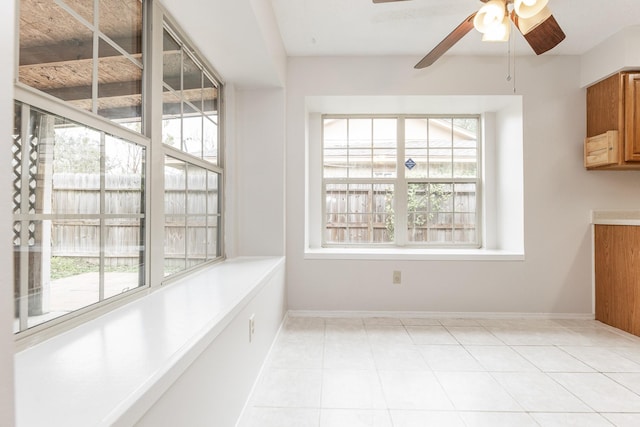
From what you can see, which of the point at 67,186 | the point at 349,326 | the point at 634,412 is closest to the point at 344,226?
the point at 349,326

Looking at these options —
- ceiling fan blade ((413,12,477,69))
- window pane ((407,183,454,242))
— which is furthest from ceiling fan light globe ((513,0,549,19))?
window pane ((407,183,454,242))

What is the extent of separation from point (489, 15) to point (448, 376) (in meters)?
2.15

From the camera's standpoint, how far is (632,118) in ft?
9.52

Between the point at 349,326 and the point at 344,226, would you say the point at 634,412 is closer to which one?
the point at 349,326

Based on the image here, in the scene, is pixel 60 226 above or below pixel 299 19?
below

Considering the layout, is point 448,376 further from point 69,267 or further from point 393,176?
point 393,176

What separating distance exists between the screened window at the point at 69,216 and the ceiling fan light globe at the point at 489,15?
2004mm

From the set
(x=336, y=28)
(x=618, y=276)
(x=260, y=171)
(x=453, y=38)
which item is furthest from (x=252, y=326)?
(x=618, y=276)

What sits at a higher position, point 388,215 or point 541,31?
point 541,31

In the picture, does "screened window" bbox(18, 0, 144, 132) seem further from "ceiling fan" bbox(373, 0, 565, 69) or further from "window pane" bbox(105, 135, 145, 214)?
"ceiling fan" bbox(373, 0, 565, 69)

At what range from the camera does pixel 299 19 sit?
2725 mm

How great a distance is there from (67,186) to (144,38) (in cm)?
96

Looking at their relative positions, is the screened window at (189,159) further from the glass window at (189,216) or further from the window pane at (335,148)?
the window pane at (335,148)

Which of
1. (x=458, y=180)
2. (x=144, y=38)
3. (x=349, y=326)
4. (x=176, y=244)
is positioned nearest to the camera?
(x=144, y=38)
